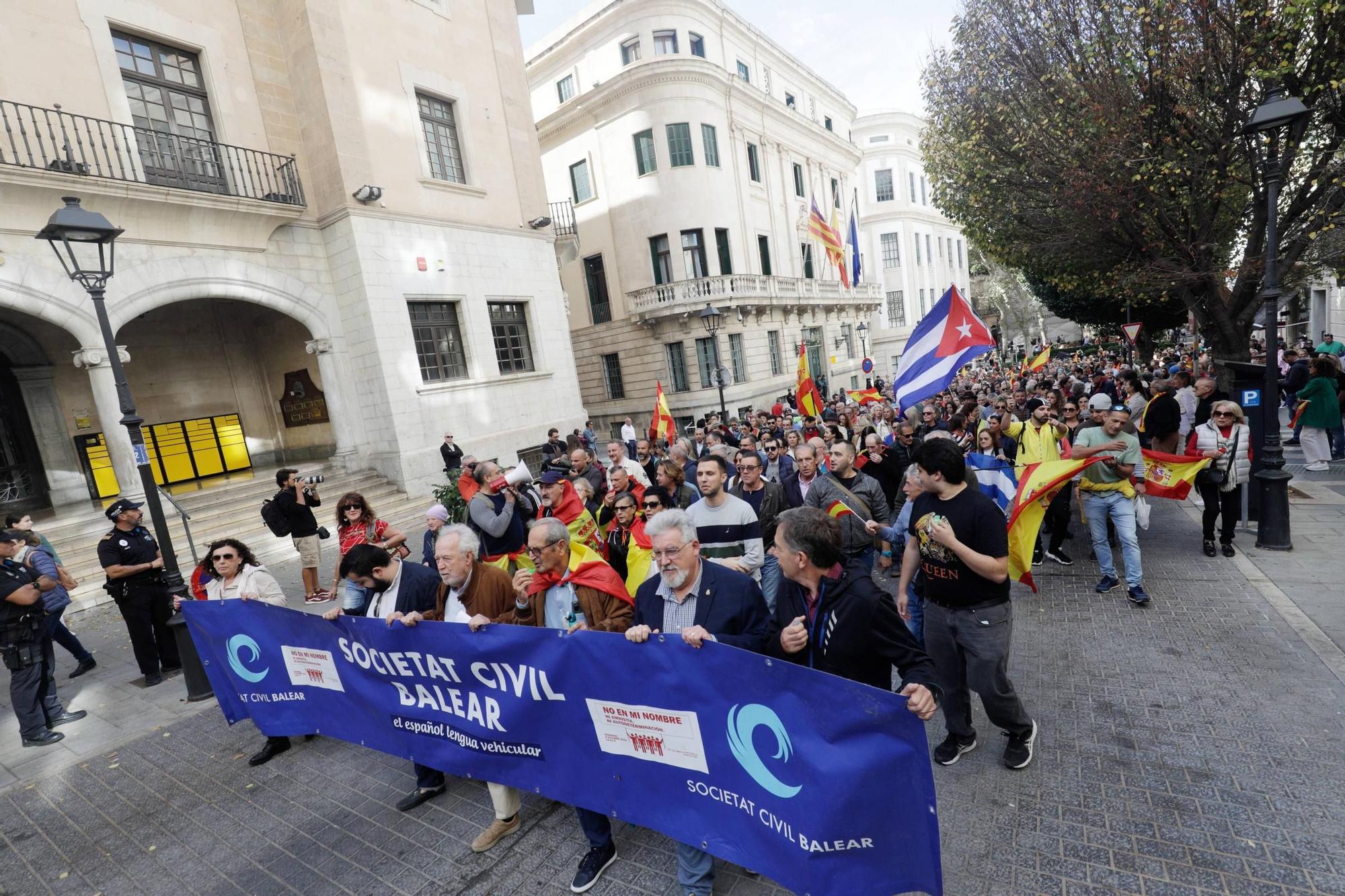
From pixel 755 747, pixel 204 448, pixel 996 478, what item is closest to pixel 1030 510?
pixel 996 478

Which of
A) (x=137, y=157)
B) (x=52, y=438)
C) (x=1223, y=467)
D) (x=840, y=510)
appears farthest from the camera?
(x=52, y=438)

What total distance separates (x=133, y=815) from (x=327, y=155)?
14.4 meters

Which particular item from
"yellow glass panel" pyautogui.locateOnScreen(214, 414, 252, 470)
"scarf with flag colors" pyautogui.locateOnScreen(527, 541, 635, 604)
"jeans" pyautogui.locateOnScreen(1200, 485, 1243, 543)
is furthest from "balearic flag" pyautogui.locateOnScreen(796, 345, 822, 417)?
"yellow glass panel" pyautogui.locateOnScreen(214, 414, 252, 470)

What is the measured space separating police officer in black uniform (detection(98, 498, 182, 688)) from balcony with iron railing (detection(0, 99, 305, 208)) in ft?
27.9

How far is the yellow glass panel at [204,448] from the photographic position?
15859 millimetres

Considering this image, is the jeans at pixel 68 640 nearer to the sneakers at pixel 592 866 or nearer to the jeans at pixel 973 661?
the sneakers at pixel 592 866

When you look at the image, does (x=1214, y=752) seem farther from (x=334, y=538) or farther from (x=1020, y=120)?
(x=334, y=538)

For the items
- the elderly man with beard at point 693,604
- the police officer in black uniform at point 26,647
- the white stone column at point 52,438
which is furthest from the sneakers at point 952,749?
the white stone column at point 52,438

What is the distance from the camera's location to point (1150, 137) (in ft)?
31.4

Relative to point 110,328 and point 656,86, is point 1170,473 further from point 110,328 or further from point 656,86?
point 656,86

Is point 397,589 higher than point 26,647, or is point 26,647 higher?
point 397,589

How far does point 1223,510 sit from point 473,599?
7.87 meters

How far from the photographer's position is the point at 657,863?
3330mm

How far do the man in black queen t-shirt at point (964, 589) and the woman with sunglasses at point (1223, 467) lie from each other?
484 cm
